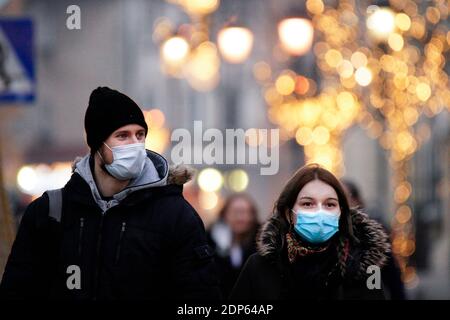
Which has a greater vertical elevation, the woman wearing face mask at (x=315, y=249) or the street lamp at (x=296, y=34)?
the street lamp at (x=296, y=34)

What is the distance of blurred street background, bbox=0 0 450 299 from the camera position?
1503 cm

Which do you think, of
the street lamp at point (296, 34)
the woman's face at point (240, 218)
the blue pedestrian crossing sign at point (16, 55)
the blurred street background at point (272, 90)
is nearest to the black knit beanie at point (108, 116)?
the blurred street background at point (272, 90)

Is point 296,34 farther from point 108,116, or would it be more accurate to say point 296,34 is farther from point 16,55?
point 108,116

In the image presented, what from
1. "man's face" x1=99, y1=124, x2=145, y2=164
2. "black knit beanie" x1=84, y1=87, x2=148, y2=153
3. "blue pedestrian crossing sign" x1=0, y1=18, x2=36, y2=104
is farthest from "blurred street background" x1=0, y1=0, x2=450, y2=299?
"man's face" x1=99, y1=124, x2=145, y2=164

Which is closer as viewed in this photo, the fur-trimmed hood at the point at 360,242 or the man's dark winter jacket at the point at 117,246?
the man's dark winter jacket at the point at 117,246

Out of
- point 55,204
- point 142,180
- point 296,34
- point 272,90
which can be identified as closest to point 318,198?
point 142,180

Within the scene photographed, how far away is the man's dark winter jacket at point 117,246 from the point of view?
5812 millimetres

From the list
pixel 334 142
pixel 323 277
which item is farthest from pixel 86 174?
pixel 334 142

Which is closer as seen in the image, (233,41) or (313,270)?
(313,270)

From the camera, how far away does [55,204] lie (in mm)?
6023

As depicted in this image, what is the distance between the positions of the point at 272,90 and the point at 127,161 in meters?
22.2

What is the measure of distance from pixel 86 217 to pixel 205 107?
51.3 m

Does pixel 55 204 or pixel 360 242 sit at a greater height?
pixel 55 204

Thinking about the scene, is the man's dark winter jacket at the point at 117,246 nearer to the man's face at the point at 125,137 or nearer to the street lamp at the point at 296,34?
the man's face at the point at 125,137
